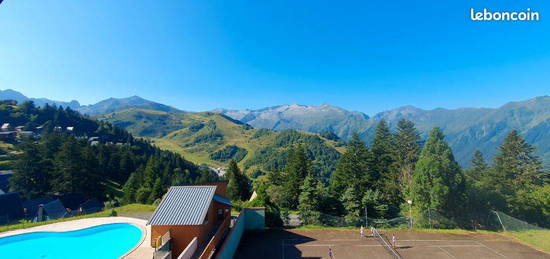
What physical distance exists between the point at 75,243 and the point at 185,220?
1318 cm

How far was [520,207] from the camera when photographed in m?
27.6

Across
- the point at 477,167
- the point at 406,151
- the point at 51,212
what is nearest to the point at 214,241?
the point at 406,151

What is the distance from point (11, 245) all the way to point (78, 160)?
35150mm

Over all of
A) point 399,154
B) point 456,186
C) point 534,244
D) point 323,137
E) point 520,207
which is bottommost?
point 534,244

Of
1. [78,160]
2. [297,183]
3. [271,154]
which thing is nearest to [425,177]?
[297,183]

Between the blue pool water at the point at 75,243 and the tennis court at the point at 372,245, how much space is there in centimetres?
1004

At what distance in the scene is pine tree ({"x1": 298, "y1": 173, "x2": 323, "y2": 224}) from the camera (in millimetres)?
25297

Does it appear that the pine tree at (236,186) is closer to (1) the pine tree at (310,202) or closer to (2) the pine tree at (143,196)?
(2) the pine tree at (143,196)

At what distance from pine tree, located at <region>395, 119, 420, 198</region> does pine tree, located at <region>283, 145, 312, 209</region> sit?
13.2m

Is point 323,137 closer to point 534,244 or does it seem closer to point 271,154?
point 271,154

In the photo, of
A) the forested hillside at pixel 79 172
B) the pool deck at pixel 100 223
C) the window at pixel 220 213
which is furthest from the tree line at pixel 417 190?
the forested hillside at pixel 79 172

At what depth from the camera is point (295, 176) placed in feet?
127

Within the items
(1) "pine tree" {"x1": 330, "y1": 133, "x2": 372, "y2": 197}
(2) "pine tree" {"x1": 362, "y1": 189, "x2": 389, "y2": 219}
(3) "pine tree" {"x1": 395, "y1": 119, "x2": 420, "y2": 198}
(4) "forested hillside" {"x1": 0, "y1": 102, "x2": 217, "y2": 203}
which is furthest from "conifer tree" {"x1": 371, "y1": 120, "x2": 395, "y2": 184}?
(4) "forested hillside" {"x1": 0, "y1": 102, "x2": 217, "y2": 203}

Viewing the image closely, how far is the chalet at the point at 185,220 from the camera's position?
1505 cm
